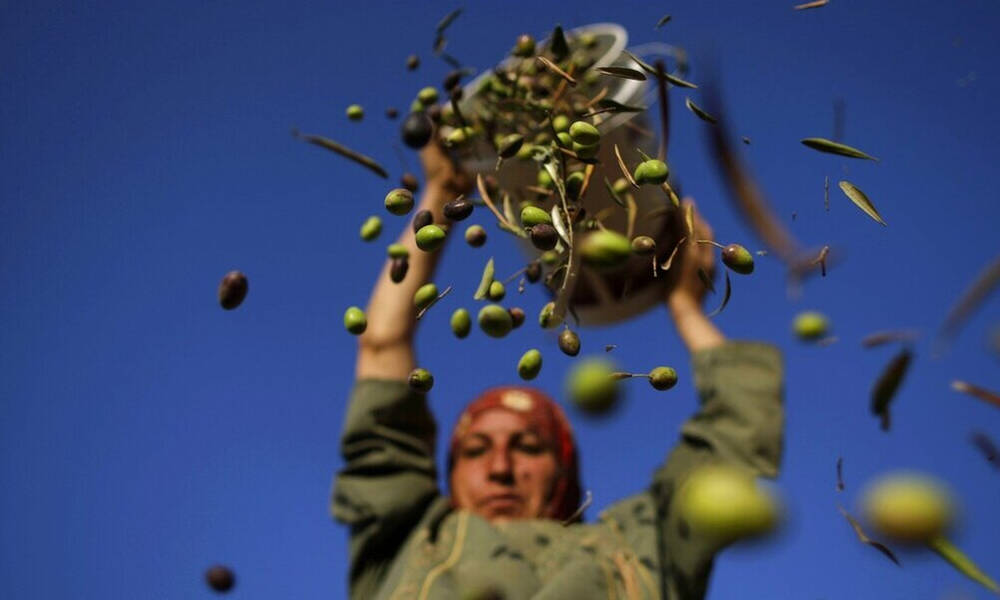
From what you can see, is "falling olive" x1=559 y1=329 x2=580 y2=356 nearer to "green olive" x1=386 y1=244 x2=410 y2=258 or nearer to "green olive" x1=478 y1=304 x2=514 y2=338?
"green olive" x1=478 y1=304 x2=514 y2=338

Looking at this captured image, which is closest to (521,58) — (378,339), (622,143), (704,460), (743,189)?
(622,143)

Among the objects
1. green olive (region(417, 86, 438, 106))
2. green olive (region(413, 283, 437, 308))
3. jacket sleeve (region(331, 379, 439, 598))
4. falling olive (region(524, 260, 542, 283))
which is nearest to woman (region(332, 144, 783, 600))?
jacket sleeve (region(331, 379, 439, 598))

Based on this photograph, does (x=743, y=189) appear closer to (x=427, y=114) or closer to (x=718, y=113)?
(x=718, y=113)

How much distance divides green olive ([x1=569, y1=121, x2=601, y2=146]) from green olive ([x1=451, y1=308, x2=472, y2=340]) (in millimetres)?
237

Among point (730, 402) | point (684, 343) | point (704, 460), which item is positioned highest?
point (684, 343)

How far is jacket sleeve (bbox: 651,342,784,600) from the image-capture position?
164 cm

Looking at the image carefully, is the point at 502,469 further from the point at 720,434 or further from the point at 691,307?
the point at 691,307

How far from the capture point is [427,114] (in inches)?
42.8

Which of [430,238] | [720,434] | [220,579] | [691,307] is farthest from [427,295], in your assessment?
[691,307]

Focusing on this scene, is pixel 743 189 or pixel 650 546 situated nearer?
pixel 743 189

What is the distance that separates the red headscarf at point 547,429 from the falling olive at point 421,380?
1.34 metres

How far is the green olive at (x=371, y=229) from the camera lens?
1.01 m

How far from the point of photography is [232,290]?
0.93 metres

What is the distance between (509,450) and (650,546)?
0.48m
